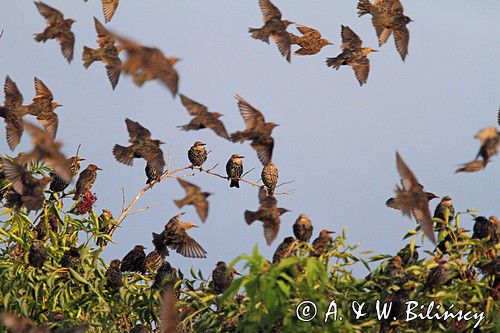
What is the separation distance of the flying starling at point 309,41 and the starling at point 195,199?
3.47m

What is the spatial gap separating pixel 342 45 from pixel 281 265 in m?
5.13

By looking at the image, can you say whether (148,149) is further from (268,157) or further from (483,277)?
(483,277)

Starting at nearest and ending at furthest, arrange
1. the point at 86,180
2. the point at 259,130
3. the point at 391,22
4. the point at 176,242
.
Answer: the point at 259,130 < the point at 176,242 < the point at 391,22 < the point at 86,180

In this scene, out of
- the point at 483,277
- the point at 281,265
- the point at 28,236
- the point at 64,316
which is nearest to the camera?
the point at 281,265

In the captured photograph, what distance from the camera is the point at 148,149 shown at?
32.0ft

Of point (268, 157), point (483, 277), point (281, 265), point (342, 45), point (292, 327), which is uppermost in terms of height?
point (342, 45)

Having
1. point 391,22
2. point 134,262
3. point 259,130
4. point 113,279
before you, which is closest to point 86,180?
point 134,262

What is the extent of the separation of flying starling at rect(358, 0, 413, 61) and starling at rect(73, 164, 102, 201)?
13.3 feet

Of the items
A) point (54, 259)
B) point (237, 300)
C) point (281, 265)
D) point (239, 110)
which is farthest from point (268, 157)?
point (54, 259)

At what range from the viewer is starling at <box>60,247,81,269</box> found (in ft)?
30.5

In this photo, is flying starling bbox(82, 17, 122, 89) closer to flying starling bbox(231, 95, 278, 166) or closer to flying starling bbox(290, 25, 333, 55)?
flying starling bbox(231, 95, 278, 166)

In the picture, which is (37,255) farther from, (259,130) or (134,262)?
(259,130)

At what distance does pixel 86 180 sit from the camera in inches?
427

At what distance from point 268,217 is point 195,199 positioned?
0.70 metres
